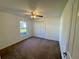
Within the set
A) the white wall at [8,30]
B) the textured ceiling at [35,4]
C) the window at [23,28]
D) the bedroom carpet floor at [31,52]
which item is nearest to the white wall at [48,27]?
the window at [23,28]

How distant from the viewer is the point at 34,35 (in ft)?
24.7

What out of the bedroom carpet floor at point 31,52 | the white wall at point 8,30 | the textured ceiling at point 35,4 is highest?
Answer: the textured ceiling at point 35,4

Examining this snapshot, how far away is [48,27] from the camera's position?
639 cm

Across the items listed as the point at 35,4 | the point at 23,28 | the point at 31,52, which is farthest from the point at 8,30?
the point at 35,4

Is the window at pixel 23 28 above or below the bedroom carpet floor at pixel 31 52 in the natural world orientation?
above

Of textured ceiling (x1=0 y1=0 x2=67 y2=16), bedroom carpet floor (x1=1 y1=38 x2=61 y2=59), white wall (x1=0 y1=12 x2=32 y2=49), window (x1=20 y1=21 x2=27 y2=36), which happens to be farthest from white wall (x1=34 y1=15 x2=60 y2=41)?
textured ceiling (x1=0 y1=0 x2=67 y2=16)

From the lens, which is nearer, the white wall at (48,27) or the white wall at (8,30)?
the white wall at (8,30)

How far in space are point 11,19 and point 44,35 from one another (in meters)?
3.41

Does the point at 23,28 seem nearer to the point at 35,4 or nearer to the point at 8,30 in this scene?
the point at 8,30

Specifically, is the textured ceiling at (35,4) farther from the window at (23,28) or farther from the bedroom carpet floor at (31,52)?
the window at (23,28)

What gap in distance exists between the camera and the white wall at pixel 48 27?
6.04 m

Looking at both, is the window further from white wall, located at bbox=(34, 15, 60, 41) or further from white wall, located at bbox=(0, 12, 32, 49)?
white wall, located at bbox=(34, 15, 60, 41)

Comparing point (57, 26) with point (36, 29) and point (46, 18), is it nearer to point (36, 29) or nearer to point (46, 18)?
point (46, 18)

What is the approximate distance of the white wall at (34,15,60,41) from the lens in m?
6.04
